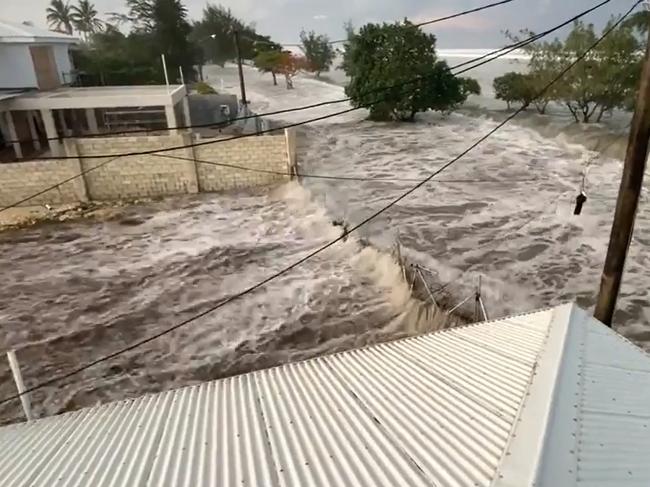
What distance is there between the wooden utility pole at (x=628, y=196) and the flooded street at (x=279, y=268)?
3.77m

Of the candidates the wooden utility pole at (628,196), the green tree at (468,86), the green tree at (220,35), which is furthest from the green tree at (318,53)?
the wooden utility pole at (628,196)

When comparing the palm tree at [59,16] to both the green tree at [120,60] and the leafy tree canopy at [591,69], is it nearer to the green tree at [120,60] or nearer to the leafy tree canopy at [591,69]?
the green tree at [120,60]

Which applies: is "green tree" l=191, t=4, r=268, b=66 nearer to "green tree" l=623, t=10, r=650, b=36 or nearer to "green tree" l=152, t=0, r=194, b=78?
"green tree" l=152, t=0, r=194, b=78

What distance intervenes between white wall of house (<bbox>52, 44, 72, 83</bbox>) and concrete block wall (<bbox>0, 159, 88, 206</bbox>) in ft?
37.7

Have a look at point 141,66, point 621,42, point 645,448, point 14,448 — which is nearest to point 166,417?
point 14,448

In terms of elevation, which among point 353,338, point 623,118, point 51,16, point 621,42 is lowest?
point 353,338

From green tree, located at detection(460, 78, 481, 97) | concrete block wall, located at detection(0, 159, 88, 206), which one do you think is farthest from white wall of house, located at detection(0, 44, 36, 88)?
green tree, located at detection(460, 78, 481, 97)

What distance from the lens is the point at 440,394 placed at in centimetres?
361

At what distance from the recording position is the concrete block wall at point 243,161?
16.2 metres

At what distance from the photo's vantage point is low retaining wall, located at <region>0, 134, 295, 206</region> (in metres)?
15.3

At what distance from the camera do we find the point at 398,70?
27422 mm

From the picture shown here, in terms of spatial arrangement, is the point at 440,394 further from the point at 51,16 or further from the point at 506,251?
the point at 51,16

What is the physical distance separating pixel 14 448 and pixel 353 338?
5.92 metres

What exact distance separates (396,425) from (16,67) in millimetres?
23982
